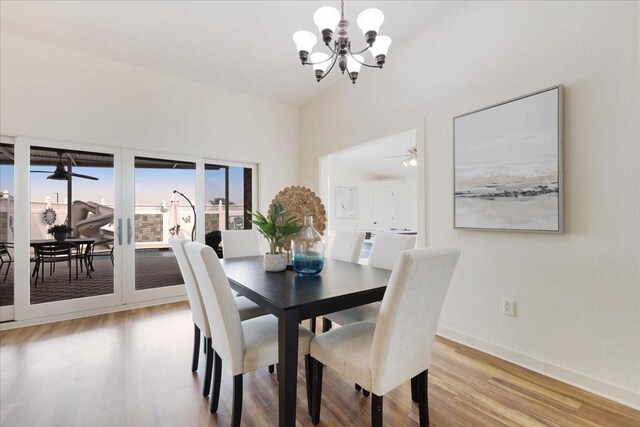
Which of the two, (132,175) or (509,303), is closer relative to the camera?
(509,303)

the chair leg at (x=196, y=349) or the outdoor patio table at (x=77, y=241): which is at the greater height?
the outdoor patio table at (x=77, y=241)

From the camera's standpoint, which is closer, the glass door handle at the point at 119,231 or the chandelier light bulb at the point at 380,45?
the chandelier light bulb at the point at 380,45

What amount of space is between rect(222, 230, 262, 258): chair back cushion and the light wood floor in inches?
34.8

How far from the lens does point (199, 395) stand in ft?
6.00

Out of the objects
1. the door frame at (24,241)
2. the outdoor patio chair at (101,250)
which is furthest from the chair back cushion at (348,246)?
the door frame at (24,241)

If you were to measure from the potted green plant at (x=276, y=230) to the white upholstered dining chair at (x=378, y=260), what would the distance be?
1.73 feet

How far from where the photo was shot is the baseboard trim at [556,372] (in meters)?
1.72

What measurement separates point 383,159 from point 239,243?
Result: 4.90 m

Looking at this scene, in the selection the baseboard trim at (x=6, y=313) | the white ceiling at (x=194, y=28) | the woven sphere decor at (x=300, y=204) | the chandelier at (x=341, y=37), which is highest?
the white ceiling at (x=194, y=28)

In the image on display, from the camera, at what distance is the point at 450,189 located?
263cm

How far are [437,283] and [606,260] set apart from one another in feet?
4.37

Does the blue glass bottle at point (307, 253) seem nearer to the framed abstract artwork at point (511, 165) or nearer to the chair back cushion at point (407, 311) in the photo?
the chair back cushion at point (407, 311)

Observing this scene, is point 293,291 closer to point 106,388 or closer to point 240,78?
point 106,388

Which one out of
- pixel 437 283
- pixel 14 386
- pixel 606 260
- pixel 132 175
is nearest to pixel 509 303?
pixel 606 260
